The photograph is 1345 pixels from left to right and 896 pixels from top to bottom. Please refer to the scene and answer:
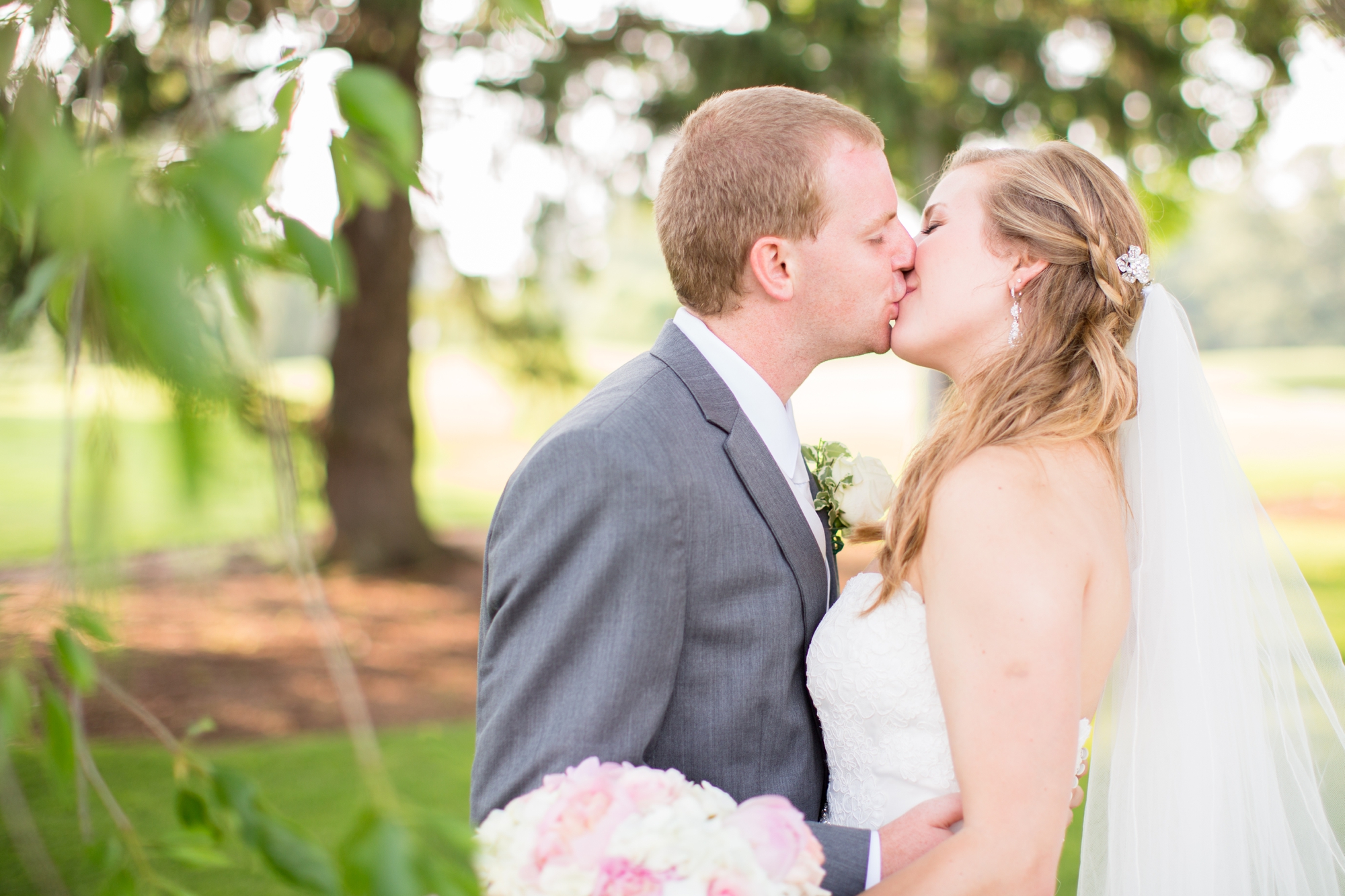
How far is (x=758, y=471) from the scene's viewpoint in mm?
2254

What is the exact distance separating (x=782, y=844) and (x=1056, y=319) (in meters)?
1.53

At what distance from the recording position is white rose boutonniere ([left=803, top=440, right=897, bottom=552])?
2553mm

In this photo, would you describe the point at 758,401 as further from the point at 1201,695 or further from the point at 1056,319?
the point at 1201,695

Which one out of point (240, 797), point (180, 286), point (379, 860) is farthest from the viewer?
point (240, 797)

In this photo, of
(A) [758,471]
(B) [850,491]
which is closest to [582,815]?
(A) [758,471]

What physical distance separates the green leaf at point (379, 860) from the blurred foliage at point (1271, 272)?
60.7 m

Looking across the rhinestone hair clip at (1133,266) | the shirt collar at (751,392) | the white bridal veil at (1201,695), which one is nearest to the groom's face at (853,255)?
the shirt collar at (751,392)

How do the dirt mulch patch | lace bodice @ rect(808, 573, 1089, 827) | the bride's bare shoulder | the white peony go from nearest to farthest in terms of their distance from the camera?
the bride's bare shoulder, lace bodice @ rect(808, 573, 1089, 827), the white peony, the dirt mulch patch

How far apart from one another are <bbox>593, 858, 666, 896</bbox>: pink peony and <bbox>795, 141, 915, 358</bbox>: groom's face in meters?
1.41

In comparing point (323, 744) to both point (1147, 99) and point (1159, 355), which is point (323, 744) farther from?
point (1147, 99)

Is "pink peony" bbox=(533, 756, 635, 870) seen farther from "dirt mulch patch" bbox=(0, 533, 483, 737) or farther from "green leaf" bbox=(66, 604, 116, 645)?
"dirt mulch patch" bbox=(0, 533, 483, 737)

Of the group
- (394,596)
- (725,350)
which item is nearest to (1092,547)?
(725,350)

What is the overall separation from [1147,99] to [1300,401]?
110ft

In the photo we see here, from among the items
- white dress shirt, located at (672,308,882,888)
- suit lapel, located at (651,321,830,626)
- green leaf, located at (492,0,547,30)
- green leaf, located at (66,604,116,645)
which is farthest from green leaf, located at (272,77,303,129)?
white dress shirt, located at (672,308,882,888)
